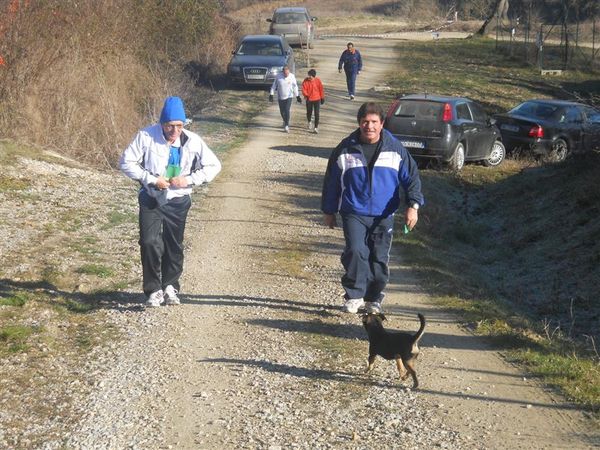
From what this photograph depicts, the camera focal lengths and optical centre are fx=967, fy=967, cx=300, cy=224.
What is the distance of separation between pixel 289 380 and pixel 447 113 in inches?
529

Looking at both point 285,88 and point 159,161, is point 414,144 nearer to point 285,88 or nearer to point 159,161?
point 285,88

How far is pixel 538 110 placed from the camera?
22.5 metres

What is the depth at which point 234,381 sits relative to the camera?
6.72 metres

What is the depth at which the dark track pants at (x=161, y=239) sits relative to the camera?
8133 mm

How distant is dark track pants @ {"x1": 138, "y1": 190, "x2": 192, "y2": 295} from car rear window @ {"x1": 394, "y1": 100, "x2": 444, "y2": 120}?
11.6 metres

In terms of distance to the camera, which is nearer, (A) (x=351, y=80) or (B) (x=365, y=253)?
(B) (x=365, y=253)

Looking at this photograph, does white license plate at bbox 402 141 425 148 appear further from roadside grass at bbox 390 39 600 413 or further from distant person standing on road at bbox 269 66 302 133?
distant person standing on road at bbox 269 66 302 133

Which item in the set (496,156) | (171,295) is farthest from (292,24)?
(171,295)

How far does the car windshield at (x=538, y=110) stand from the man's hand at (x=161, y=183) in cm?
1576

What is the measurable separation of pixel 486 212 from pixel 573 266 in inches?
177

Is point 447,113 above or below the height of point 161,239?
below

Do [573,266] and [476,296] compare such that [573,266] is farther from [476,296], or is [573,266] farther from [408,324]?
[408,324]

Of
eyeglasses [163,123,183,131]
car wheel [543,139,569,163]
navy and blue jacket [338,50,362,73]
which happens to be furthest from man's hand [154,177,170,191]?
navy and blue jacket [338,50,362,73]

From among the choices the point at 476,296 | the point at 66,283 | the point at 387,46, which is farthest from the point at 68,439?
the point at 387,46
